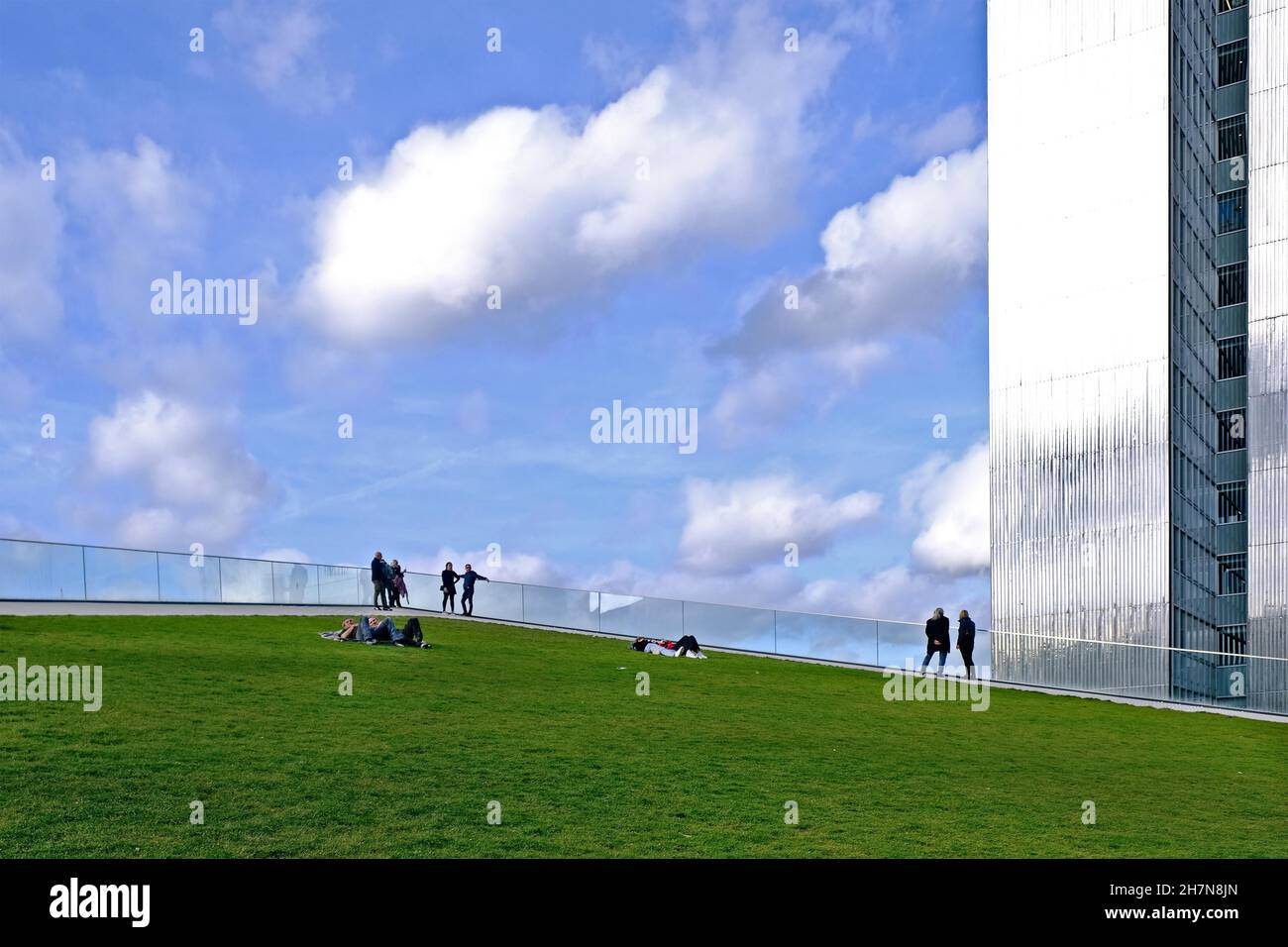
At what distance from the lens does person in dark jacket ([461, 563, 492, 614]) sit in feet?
132

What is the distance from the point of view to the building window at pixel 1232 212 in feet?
184

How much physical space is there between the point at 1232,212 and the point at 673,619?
34074mm

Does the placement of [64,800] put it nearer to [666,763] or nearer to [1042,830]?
[666,763]

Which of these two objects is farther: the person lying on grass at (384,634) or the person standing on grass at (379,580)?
the person standing on grass at (379,580)

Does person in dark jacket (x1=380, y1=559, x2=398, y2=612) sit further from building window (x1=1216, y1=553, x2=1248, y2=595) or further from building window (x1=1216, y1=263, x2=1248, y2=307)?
building window (x1=1216, y1=263, x2=1248, y2=307)

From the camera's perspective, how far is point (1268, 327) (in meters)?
51.4

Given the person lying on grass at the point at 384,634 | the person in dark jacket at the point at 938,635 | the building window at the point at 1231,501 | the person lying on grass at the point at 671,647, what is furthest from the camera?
the building window at the point at 1231,501

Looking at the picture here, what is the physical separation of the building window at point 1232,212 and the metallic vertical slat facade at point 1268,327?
8.03ft

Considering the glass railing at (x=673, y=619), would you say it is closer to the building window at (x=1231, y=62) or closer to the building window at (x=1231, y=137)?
the building window at (x=1231, y=137)

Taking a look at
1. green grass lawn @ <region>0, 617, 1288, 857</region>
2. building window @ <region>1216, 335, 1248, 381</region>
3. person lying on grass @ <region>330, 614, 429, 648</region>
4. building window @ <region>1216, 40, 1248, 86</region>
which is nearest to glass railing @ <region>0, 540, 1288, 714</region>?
green grass lawn @ <region>0, 617, 1288, 857</region>

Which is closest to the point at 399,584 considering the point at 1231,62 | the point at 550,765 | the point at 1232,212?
the point at 550,765
